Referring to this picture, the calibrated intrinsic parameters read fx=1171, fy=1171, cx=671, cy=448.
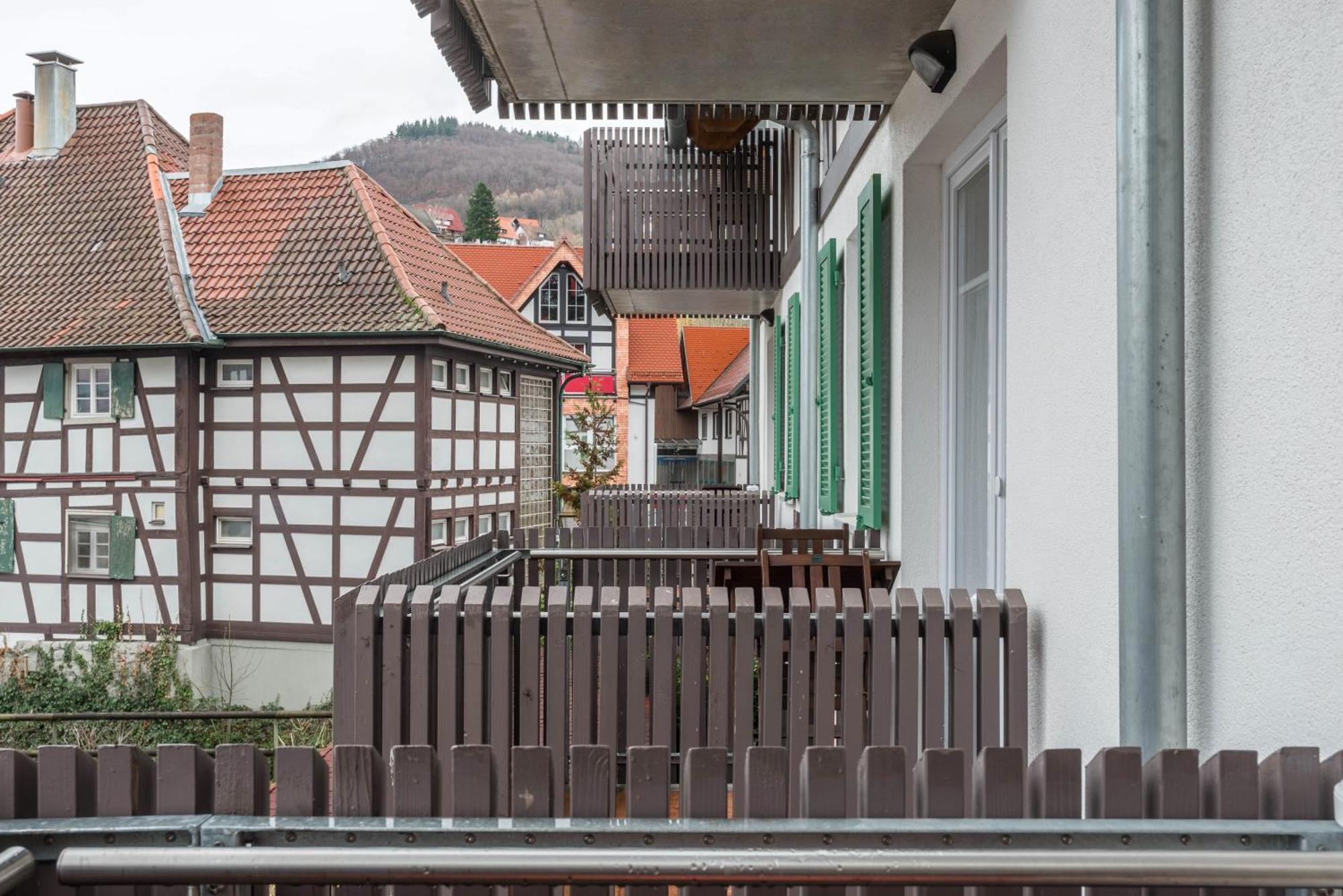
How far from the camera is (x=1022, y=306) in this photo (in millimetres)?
3594

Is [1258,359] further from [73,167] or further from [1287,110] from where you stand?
[73,167]

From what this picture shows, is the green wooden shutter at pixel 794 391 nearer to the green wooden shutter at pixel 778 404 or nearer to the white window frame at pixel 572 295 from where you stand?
the green wooden shutter at pixel 778 404

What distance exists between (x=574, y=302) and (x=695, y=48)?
30.8 m

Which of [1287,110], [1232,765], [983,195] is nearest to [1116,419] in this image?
[1287,110]

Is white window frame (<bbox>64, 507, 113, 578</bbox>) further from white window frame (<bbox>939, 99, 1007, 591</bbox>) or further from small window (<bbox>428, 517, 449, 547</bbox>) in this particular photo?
white window frame (<bbox>939, 99, 1007, 591</bbox>)

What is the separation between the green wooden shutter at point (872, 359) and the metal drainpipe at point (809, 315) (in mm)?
2677

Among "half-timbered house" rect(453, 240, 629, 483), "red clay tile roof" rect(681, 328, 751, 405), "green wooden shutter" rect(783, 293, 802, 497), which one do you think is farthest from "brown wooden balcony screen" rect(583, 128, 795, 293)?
"red clay tile roof" rect(681, 328, 751, 405)

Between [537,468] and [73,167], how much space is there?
11.5m

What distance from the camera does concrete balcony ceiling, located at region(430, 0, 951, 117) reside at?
434 centimetres

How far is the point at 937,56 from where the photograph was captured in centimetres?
452

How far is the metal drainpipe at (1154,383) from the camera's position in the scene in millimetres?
2303

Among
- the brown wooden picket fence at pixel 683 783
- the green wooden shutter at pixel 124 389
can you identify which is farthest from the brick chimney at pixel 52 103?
the brown wooden picket fence at pixel 683 783

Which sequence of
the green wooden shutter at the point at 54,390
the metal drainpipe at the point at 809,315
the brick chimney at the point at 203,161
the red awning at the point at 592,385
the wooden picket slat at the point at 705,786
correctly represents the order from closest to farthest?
1. the wooden picket slat at the point at 705,786
2. the metal drainpipe at the point at 809,315
3. the green wooden shutter at the point at 54,390
4. the brick chimney at the point at 203,161
5. the red awning at the point at 592,385

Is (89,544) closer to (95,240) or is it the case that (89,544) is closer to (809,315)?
(95,240)
